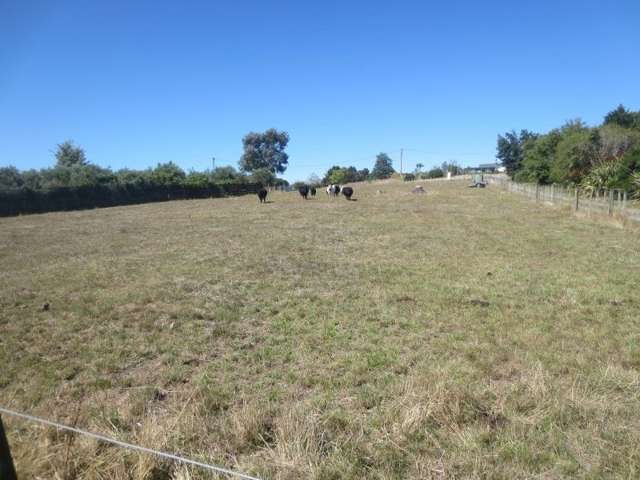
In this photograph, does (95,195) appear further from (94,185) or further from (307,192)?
(307,192)

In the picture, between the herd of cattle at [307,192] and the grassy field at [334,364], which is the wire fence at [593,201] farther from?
the herd of cattle at [307,192]

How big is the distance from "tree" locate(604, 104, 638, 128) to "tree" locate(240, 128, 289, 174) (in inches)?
2243

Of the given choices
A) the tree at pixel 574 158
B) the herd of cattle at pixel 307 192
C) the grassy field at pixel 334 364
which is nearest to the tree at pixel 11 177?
the herd of cattle at pixel 307 192

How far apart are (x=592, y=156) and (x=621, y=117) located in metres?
22.2

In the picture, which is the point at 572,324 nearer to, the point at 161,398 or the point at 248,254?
the point at 161,398

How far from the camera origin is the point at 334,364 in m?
3.88

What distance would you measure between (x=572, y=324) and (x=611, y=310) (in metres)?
0.96

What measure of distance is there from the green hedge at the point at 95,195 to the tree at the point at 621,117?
45794 millimetres

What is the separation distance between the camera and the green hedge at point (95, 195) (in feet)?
95.9

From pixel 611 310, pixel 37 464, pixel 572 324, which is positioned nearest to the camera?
pixel 37 464

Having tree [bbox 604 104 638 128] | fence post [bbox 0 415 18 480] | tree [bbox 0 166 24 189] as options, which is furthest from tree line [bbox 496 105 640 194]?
tree [bbox 0 166 24 189]

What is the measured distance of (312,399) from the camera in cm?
325

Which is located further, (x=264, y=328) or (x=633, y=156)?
(x=633, y=156)

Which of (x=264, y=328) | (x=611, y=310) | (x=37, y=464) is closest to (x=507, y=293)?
(x=611, y=310)
